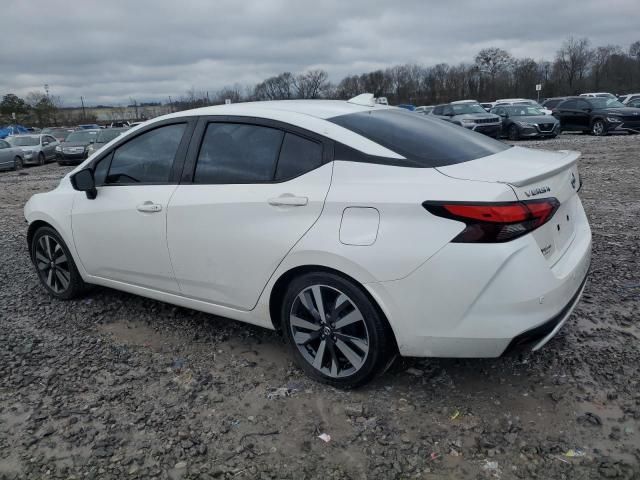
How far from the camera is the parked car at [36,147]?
22047 millimetres

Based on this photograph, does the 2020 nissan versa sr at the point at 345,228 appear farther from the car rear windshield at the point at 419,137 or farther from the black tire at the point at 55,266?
the black tire at the point at 55,266

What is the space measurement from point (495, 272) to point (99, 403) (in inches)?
91.5

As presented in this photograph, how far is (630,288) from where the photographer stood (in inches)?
173

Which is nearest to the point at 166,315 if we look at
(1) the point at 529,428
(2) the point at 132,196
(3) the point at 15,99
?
(2) the point at 132,196

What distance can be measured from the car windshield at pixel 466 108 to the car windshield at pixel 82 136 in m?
15.3

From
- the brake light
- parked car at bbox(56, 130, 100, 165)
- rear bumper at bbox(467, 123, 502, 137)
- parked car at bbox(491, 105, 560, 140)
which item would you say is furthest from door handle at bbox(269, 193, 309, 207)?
parked car at bbox(491, 105, 560, 140)

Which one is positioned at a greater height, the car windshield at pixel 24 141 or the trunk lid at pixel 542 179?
the car windshield at pixel 24 141

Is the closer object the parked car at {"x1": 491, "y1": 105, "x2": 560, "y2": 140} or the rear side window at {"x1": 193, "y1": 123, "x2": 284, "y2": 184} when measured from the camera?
the rear side window at {"x1": 193, "y1": 123, "x2": 284, "y2": 184}

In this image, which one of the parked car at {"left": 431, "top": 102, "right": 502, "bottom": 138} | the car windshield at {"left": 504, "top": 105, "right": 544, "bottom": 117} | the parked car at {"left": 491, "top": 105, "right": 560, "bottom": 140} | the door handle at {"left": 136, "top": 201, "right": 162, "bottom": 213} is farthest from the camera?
the car windshield at {"left": 504, "top": 105, "right": 544, "bottom": 117}

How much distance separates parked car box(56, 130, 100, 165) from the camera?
21.2 meters

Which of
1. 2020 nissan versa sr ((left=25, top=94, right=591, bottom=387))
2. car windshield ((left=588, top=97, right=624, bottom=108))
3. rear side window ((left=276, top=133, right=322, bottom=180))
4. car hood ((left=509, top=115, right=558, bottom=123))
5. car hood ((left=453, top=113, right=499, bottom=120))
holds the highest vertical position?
car windshield ((left=588, top=97, right=624, bottom=108))

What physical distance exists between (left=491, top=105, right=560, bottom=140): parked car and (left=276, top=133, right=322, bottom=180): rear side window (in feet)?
65.2

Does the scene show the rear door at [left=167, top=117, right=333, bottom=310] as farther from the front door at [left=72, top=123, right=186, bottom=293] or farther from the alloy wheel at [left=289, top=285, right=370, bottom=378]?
the alloy wheel at [left=289, top=285, right=370, bottom=378]

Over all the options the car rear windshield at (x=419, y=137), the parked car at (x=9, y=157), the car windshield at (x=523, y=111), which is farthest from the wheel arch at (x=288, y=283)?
the car windshield at (x=523, y=111)
